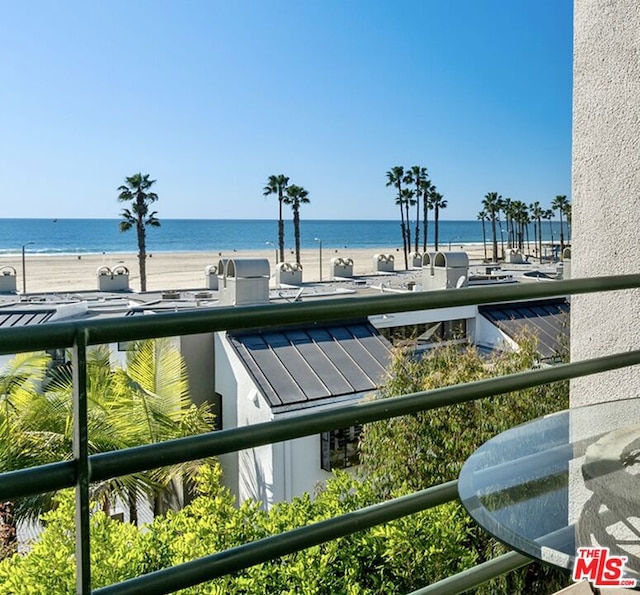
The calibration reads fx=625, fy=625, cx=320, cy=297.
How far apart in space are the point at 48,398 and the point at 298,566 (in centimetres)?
650

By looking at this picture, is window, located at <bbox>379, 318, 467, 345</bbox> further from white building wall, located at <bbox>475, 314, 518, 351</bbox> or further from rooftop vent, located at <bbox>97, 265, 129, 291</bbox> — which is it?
rooftop vent, located at <bbox>97, 265, 129, 291</bbox>

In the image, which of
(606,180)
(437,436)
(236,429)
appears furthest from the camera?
(437,436)

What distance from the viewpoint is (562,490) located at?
105cm

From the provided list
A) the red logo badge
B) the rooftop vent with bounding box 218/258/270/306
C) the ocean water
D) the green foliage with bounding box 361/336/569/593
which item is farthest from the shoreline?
the red logo badge

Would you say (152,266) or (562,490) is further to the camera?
(152,266)

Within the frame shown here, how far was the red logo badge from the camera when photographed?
0.82 meters

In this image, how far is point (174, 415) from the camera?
8109 mm

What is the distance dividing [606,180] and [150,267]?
50.0 meters

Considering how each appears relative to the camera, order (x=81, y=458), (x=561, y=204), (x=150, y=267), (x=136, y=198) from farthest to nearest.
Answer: (x=561, y=204) < (x=150, y=267) < (x=136, y=198) < (x=81, y=458)

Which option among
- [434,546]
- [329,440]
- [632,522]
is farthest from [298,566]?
[329,440]

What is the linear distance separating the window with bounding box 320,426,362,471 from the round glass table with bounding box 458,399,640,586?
6.78 metres

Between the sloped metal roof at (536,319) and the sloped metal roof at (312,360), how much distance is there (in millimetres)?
2647

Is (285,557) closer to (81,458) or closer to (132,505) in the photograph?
(81,458)

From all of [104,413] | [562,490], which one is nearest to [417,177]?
[104,413]
